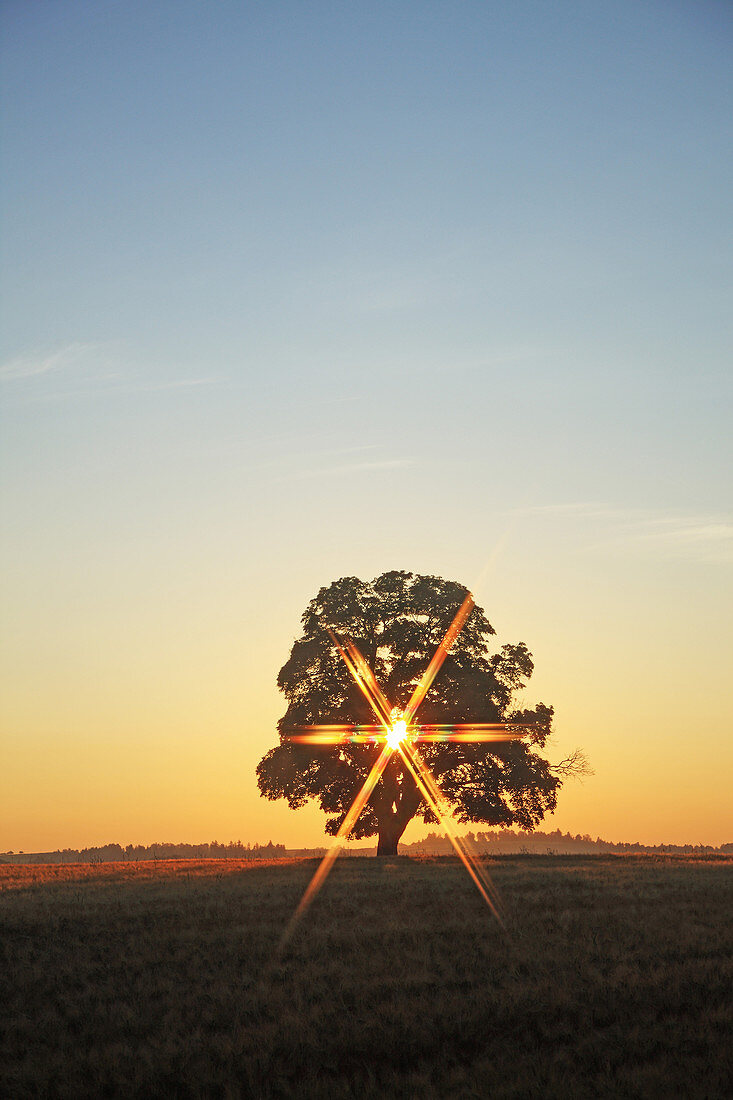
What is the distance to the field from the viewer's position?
1733cm

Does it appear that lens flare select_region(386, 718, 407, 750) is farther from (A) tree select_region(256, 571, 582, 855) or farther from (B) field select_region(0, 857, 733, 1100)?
(B) field select_region(0, 857, 733, 1100)

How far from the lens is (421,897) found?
3117 cm

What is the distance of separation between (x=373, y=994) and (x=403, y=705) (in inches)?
1105

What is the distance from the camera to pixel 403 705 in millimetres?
49188

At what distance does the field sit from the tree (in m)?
15.1

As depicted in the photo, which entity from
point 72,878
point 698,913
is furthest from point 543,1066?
point 72,878

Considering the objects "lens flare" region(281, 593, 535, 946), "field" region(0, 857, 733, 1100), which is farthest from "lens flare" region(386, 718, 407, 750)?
"field" region(0, 857, 733, 1100)

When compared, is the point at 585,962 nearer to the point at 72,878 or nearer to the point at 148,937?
the point at 148,937

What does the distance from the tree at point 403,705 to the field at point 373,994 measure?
1507 cm

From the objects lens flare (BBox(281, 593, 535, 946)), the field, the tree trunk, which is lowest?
the field

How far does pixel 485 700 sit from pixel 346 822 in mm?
8843

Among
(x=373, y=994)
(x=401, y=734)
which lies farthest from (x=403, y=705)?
(x=373, y=994)

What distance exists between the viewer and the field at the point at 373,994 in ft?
56.9

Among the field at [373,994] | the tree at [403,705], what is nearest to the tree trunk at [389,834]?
the tree at [403,705]
